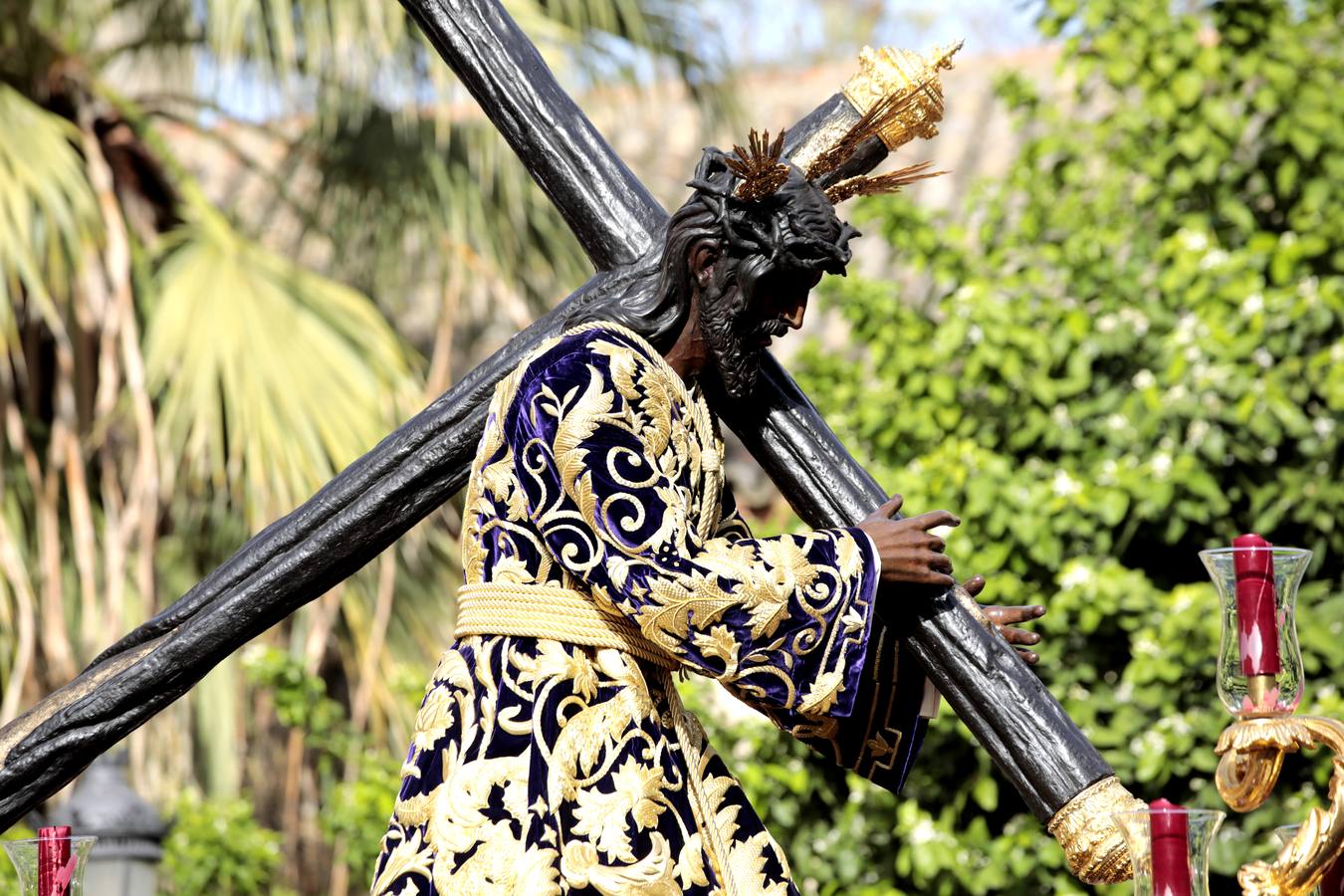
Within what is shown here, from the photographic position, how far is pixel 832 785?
421 centimetres

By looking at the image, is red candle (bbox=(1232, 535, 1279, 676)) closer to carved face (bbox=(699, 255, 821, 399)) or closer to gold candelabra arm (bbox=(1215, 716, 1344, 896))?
gold candelabra arm (bbox=(1215, 716, 1344, 896))

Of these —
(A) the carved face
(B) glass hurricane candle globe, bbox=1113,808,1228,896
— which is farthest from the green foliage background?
(B) glass hurricane candle globe, bbox=1113,808,1228,896

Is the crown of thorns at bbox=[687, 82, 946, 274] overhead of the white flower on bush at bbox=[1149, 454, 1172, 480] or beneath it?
beneath

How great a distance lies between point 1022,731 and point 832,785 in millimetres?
1659

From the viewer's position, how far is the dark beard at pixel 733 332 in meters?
2.54

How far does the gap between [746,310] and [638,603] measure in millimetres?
449

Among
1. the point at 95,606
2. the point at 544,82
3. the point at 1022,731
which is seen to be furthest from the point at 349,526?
the point at 95,606

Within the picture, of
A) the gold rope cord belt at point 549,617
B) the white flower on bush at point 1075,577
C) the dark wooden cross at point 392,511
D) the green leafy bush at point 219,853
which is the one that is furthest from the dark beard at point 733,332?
the green leafy bush at point 219,853

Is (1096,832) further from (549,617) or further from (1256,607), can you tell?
(549,617)

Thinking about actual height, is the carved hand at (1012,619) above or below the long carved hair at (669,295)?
below

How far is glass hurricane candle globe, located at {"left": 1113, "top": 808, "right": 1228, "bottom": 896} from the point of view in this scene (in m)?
2.03

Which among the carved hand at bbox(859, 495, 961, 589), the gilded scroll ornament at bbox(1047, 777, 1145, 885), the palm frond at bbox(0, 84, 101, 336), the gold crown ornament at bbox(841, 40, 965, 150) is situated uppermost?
the palm frond at bbox(0, 84, 101, 336)

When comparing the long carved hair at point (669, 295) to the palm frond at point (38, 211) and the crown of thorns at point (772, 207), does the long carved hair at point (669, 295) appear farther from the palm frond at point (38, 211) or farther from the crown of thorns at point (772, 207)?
the palm frond at point (38, 211)

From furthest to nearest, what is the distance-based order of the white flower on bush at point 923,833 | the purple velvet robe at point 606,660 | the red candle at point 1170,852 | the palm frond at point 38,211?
the palm frond at point 38,211
the white flower on bush at point 923,833
the purple velvet robe at point 606,660
the red candle at point 1170,852
